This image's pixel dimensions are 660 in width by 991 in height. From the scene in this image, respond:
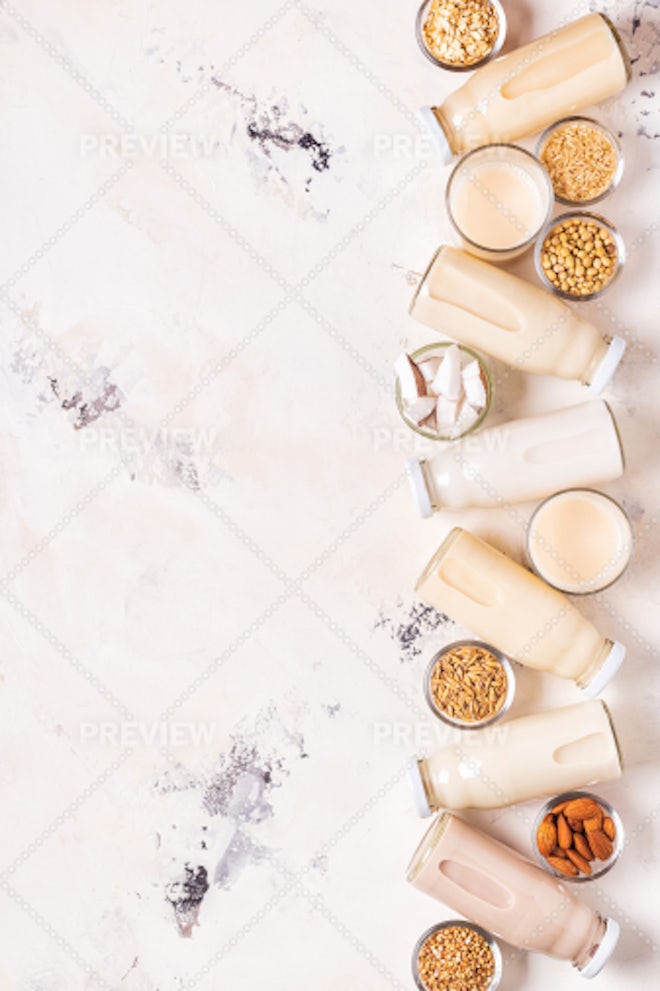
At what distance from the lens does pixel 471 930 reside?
214 cm

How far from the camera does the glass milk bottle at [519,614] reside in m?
2.05

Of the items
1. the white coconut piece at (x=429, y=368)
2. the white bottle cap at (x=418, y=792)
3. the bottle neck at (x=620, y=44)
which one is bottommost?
the white bottle cap at (x=418, y=792)

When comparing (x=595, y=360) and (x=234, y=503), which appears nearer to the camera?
(x=595, y=360)

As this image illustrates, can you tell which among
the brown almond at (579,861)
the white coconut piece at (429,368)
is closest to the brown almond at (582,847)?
the brown almond at (579,861)

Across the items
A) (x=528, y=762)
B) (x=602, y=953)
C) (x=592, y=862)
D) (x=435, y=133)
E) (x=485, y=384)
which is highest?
(x=435, y=133)

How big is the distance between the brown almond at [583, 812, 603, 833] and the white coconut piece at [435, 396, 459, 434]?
0.70 m

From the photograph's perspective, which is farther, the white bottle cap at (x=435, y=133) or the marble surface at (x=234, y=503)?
the marble surface at (x=234, y=503)

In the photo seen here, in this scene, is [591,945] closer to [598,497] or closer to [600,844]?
[600,844]

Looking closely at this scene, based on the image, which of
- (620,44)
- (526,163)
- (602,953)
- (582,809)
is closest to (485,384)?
(526,163)

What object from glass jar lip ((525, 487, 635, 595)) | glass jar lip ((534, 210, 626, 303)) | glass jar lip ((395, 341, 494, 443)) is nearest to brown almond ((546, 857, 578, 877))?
glass jar lip ((525, 487, 635, 595))

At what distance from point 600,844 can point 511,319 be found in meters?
0.89

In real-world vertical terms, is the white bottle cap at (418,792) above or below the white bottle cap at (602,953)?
above

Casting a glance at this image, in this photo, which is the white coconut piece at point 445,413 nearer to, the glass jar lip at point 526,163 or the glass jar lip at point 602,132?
the glass jar lip at point 526,163

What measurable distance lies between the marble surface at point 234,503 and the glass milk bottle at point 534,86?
0.11 m
